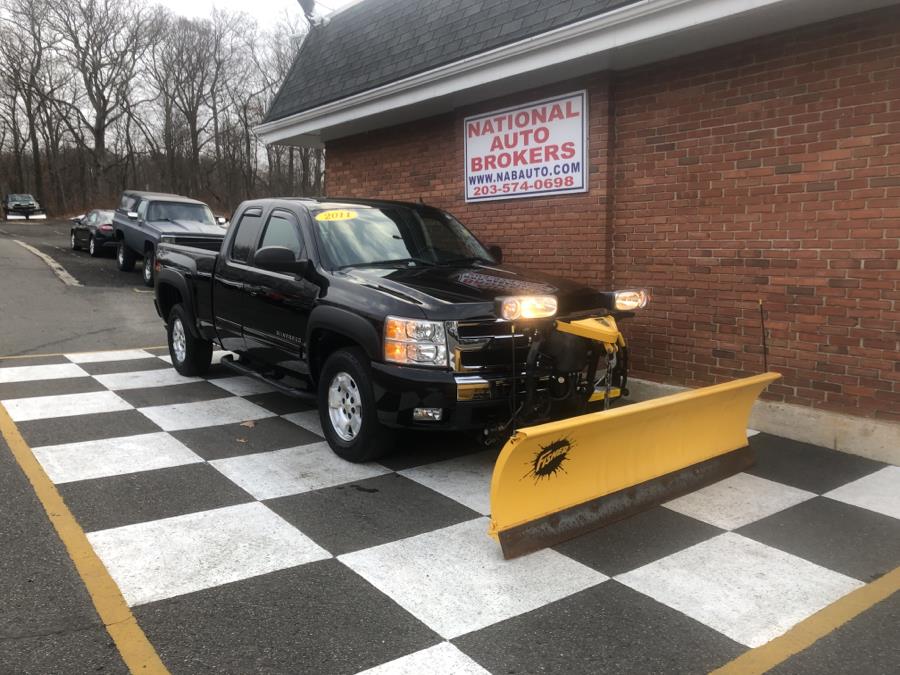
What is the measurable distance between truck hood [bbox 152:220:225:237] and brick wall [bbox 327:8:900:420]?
10.2 metres

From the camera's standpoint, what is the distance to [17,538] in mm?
3807

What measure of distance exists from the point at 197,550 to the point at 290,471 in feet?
4.27

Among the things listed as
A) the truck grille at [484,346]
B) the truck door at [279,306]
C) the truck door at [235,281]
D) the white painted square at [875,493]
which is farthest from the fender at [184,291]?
the white painted square at [875,493]

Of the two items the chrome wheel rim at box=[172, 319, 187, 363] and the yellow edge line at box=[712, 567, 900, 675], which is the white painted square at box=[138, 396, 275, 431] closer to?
the chrome wheel rim at box=[172, 319, 187, 363]

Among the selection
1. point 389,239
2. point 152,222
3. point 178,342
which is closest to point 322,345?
point 389,239

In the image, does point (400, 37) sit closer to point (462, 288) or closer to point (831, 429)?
point (462, 288)

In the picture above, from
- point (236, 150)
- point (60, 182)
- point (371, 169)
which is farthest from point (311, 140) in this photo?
→ point (60, 182)

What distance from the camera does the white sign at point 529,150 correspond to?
7.38 m

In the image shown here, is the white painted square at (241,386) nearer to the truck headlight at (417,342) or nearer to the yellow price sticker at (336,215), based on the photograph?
the yellow price sticker at (336,215)

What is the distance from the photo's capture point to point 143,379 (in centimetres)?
778

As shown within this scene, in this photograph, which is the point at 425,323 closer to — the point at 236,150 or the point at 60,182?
the point at 236,150

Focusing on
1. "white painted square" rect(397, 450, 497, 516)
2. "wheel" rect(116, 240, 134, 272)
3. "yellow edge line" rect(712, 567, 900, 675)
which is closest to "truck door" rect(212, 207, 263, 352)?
"white painted square" rect(397, 450, 497, 516)

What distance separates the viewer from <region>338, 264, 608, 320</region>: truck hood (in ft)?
15.3

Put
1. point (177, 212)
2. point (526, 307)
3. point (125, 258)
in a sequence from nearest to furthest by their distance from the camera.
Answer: point (526, 307) → point (177, 212) → point (125, 258)
